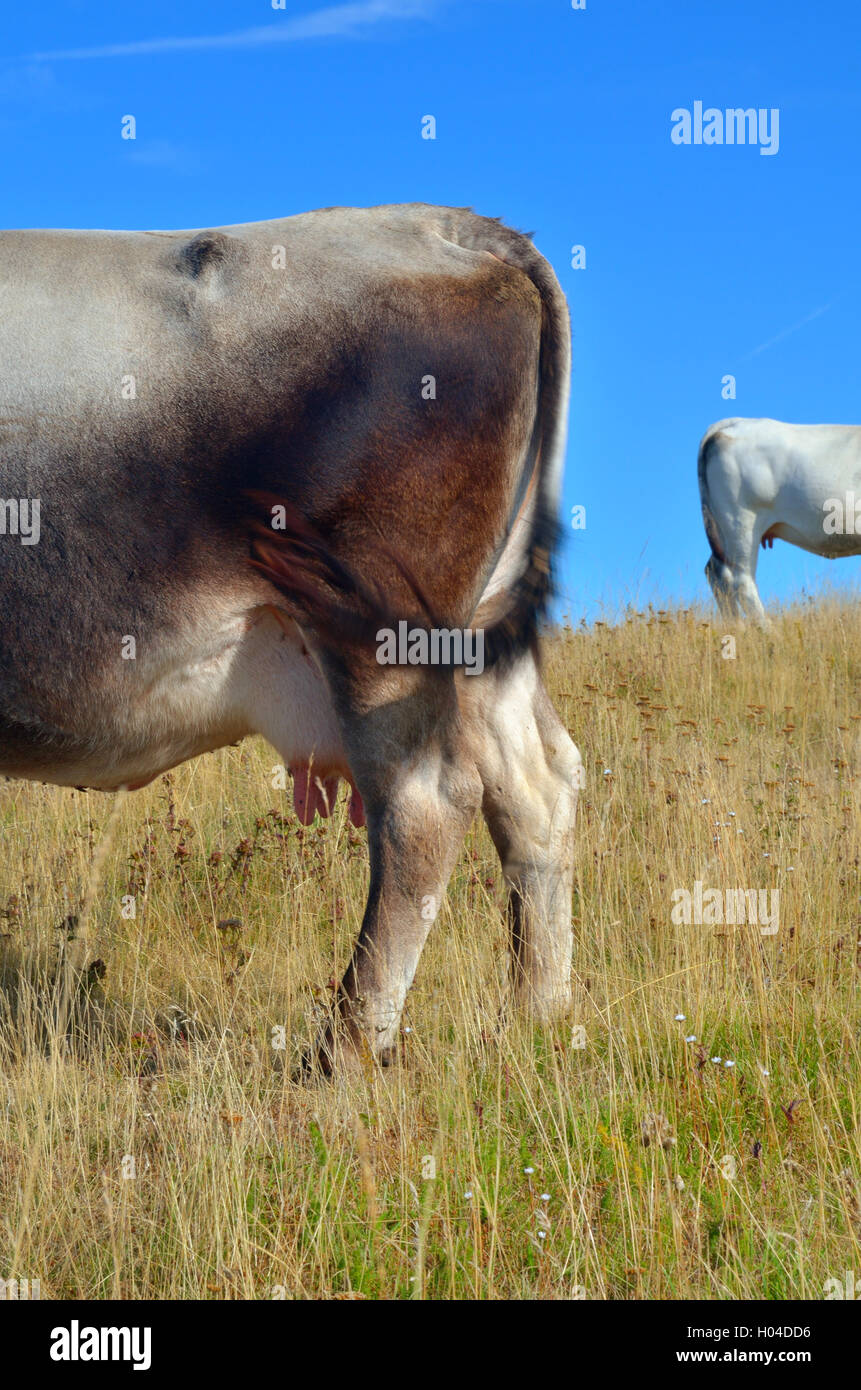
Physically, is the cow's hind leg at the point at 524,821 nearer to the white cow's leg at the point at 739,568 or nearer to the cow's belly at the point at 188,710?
the cow's belly at the point at 188,710

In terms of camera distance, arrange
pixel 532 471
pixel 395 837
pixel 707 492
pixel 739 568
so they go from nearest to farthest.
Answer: pixel 395 837 → pixel 532 471 → pixel 739 568 → pixel 707 492

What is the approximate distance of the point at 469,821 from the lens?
13.0ft

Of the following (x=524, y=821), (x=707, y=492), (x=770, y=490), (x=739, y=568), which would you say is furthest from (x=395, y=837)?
(x=707, y=492)

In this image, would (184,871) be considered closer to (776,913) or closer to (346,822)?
(346,822)

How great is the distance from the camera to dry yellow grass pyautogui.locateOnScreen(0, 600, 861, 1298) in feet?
9.45

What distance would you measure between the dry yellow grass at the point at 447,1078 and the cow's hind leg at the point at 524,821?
17 centimetres

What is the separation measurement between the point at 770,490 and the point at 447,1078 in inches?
523

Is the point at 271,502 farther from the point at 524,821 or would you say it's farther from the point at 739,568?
the point at 739,568

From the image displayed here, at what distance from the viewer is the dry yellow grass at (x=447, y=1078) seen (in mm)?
2879

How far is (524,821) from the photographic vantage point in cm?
433

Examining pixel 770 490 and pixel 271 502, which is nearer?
pixel 271 502

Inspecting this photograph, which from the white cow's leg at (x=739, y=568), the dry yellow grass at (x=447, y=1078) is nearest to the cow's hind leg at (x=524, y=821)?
the dry yellow grass at (x=447, y=1078)

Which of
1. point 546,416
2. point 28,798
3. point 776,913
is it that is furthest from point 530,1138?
point 28,798
